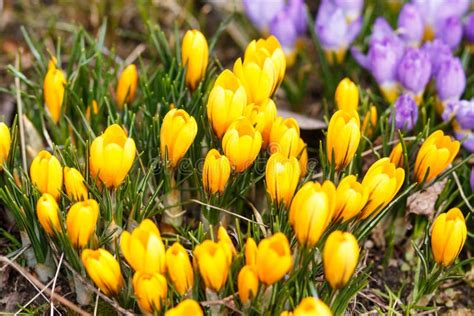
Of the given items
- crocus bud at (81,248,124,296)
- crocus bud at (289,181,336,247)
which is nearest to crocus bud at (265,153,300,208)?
crocus bud at (289,181,336,247)

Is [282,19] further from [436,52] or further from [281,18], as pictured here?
[436,52]

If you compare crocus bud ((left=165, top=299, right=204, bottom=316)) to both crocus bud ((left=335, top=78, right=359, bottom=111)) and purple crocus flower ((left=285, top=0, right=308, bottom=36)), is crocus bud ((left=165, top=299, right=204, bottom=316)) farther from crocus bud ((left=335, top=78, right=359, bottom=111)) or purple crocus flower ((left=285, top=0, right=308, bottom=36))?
purple crocus flower ((left=285, top=0, right=308, bottom=36))

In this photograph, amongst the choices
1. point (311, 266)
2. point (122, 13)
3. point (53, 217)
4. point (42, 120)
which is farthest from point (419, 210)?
point (122, 13)

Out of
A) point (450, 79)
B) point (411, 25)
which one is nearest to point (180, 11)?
point (411, 25)

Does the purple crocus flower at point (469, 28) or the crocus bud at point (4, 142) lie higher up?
the purple crocus flower at point (469, 28)

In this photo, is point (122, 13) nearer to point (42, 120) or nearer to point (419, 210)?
point (42, 120)

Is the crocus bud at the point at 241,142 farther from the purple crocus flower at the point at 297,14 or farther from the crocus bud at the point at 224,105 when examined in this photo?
the purple crocus flower at the point at 297,14

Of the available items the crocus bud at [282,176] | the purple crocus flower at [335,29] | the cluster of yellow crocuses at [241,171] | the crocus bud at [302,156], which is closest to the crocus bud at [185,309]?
the cluster of yellow crocuses at [241,171]

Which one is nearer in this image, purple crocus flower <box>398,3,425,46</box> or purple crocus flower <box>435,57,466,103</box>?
purple crocus flower <box>435,57,466,103</box>
